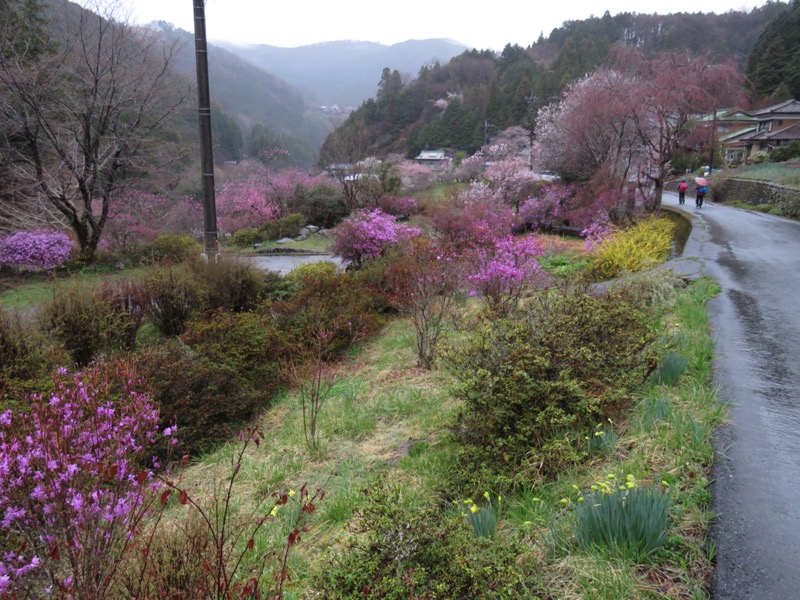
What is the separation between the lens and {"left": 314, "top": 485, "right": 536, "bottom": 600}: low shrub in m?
1.74

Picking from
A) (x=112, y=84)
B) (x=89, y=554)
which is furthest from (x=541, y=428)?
(x=112, y=84)

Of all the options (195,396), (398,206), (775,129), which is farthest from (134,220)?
(775,129)

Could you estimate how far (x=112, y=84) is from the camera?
12914 mm

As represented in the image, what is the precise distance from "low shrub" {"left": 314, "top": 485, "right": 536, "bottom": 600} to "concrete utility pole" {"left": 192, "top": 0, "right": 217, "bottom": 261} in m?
7.06

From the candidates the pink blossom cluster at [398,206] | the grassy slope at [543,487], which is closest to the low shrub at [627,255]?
the grassy slope at [543,487]

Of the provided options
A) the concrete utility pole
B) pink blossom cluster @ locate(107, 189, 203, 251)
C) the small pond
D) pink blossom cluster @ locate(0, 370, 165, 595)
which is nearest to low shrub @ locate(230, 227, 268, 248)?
pink blossom cluster @ locate(107, 189, 203, 251)

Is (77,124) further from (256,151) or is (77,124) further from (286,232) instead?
(256,151)

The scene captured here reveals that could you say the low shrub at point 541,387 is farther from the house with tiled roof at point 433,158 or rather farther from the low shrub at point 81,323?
the house with tiled roof at point 433,158

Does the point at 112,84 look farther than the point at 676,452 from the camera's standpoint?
Yes

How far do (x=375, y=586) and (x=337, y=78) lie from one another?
192m

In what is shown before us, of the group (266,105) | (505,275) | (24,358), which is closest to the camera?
(24,358)

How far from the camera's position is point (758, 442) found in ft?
9.11

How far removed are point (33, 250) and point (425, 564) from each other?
14.9m

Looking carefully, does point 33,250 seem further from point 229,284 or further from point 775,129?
point 775,129
